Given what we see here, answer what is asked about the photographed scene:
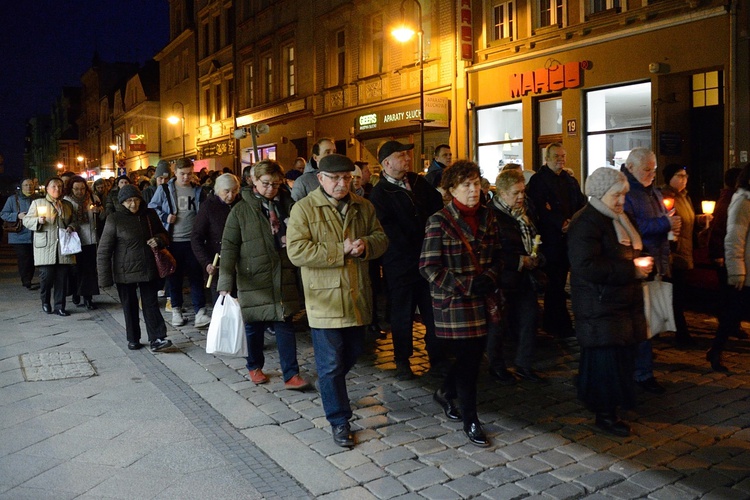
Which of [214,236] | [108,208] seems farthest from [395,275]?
[108,208]

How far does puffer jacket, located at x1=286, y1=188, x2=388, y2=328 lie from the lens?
5336mm

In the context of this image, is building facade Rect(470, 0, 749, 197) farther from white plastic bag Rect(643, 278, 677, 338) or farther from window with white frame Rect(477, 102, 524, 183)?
white plastic bag Rect(643, 278, 677, 338)

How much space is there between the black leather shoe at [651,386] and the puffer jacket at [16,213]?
1119cm

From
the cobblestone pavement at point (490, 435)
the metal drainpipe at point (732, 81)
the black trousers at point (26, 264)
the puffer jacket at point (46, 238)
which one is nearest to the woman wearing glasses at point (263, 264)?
the cobblestone pavement at point (490, 435)

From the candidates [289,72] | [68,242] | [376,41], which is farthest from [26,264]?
[289,72]

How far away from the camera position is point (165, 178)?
11461 mm

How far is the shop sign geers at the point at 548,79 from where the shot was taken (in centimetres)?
1717

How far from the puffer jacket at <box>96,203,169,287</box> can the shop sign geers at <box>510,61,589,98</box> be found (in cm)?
1165

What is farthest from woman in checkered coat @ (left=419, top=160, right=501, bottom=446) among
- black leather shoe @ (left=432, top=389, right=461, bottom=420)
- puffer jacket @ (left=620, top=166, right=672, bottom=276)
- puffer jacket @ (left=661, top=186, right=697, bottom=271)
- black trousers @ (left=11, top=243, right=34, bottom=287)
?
black trousers @ (left=11, top=243, right=34, bottom=287)

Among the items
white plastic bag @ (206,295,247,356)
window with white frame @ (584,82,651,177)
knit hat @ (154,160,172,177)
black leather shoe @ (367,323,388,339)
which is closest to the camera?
white plastic bag @ (206,295,247,356)

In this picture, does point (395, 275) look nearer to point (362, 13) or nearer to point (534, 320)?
point (534, 320)

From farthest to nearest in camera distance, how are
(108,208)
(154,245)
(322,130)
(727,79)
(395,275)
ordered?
(322,130)
(727,79)
(108,208)
(154,245)
(395,275)

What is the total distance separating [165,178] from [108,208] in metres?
0.98

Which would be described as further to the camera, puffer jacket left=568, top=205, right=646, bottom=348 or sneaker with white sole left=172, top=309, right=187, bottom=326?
sneaker with white sole left=172, top=309, right=187, bottom=326
